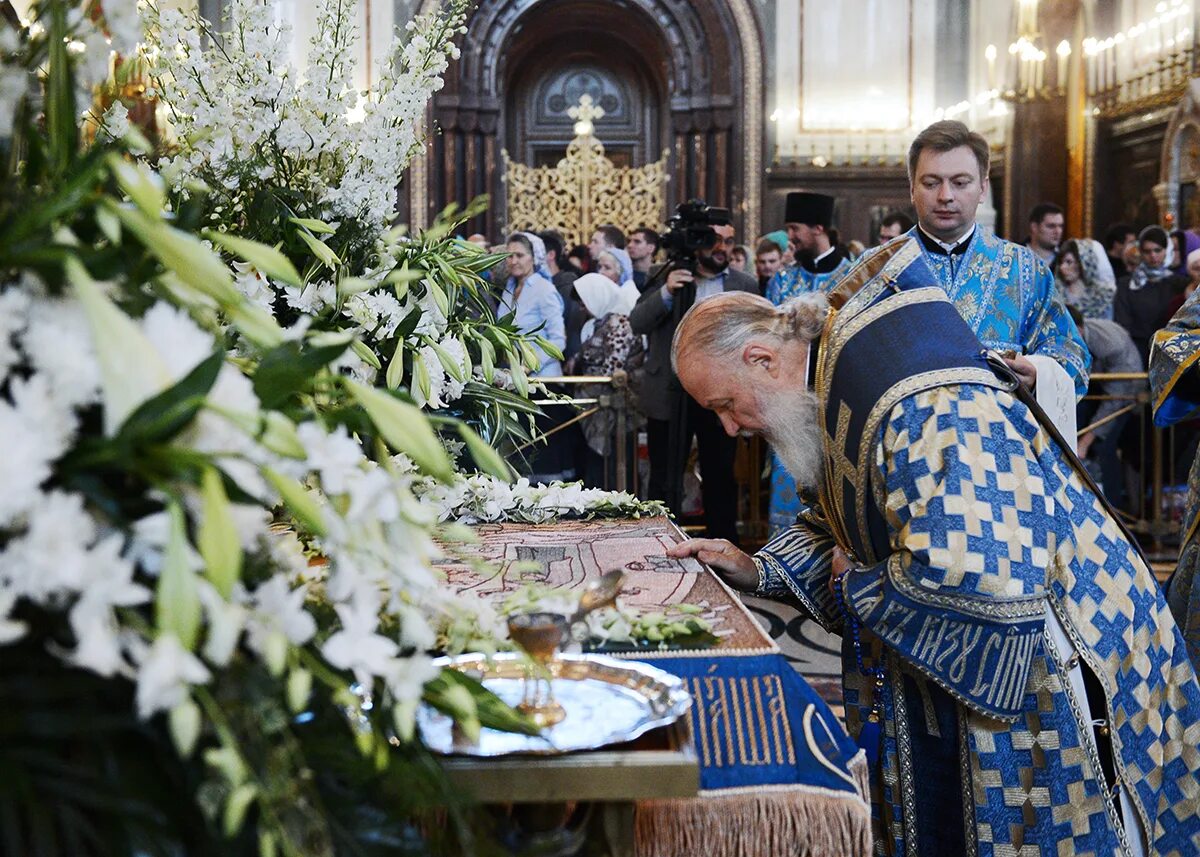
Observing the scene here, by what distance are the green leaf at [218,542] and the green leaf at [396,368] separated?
1.35 meters

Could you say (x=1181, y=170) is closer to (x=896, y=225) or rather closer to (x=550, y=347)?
(x=896, y=225)

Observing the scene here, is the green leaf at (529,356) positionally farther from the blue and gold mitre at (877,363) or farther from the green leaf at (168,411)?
the green leaf at (168,411)

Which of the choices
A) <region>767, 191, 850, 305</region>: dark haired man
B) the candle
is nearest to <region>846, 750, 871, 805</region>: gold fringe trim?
<region>767, 191, 850, 305</region>: dark haired man

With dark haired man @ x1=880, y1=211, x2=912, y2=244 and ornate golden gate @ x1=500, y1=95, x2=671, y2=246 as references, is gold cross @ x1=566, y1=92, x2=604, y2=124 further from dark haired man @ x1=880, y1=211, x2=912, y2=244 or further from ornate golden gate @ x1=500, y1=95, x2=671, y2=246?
dark haired man @ x1=880, y1=211, x2=912, y2=244

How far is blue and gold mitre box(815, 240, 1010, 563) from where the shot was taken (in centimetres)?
207

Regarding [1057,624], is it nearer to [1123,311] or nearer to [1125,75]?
[1123,311]

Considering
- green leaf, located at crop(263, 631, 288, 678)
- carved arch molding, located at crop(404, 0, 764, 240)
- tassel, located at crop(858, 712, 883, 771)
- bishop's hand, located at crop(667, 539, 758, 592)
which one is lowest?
tassel, located at crop(858, 712, 883, 771)

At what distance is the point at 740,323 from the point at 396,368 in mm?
572

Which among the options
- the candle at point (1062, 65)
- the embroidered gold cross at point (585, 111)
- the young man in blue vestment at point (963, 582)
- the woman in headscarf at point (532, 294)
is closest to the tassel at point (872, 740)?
the young man in blue vestment at point (963, 582)

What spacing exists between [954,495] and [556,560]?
2.37ft

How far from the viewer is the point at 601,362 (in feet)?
22.1

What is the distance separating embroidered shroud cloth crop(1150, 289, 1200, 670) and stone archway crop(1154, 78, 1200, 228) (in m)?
7.63

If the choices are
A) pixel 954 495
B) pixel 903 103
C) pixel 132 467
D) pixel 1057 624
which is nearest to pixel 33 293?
pixel 132 467

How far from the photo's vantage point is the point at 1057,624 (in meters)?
2.10
